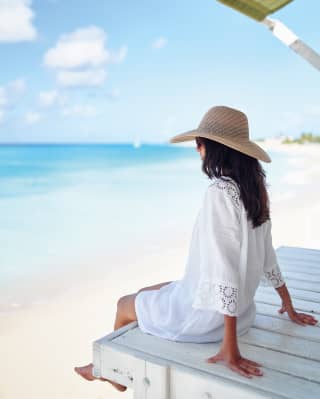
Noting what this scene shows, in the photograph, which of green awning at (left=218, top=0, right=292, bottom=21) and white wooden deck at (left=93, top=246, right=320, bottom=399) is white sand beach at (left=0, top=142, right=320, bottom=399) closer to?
white wooden deck at (left=93, top=246, right=320, bottom=399)

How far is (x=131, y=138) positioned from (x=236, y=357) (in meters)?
32.4

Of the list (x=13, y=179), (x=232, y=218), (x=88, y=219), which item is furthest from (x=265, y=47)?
(x=232, y=218)

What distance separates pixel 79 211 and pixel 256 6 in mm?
8660

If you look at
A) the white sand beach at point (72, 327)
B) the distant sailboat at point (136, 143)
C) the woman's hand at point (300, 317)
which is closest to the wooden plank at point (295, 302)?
the woman's hand at point (300, 317)

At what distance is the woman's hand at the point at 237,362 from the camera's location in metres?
1.12

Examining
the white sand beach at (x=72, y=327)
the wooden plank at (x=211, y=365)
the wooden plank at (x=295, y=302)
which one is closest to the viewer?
the wooden plank at (x=211, y=365)

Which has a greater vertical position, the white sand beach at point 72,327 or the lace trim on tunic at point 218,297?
the lace trim on tunic at point 218,297

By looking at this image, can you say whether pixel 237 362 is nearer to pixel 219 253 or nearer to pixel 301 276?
pixel 219 253

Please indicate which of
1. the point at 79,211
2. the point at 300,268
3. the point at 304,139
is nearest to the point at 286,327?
the point at 300,268

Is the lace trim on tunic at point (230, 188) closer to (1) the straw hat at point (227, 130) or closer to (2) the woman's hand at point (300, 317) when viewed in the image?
(1) the straw hat at point (227, 130)

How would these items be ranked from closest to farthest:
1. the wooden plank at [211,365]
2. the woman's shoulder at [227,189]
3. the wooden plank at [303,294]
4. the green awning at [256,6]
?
the wooden plank at [211,365]
the woman's shoulder at [227,189]
the wooden plank at [303,294]
the green awning at [256,6]

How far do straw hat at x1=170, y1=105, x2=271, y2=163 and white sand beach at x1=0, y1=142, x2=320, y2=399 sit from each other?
177 cm

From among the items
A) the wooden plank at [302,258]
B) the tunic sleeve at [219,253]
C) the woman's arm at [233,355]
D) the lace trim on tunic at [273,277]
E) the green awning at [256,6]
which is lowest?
the wooden plank at [302,258]

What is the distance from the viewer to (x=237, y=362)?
1143 mm
